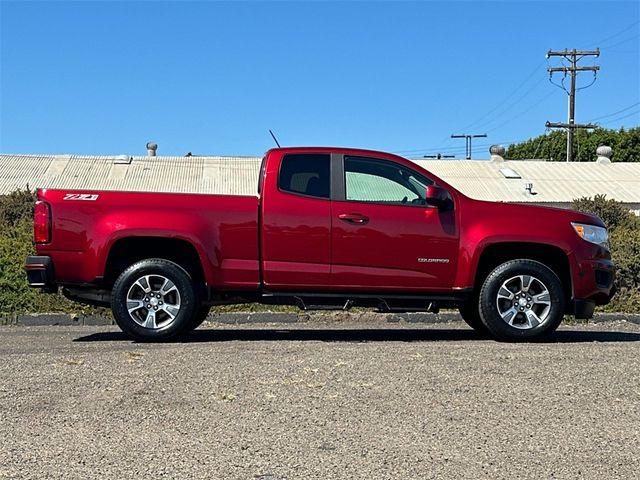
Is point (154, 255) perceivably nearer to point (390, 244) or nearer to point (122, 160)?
point (390, 244)

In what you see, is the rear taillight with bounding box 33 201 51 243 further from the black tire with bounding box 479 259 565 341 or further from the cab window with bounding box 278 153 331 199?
the black tire with bounding box 479 259 565 341

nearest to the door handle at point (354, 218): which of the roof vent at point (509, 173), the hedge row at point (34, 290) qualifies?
the hedge row at point (34, 290)

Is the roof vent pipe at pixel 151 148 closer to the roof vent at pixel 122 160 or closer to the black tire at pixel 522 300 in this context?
the roof vent at pixel 122 160

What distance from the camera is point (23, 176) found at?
38562mm

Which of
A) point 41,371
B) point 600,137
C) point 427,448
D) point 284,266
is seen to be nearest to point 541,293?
point 284,266

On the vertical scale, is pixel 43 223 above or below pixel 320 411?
above

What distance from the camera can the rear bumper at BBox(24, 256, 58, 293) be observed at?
805 centimetres

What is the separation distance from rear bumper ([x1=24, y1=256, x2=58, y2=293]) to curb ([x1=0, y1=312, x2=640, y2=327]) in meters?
2.85

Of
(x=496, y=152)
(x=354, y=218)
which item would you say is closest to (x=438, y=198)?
(x=354, y=218)

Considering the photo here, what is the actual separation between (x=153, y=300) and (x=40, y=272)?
1099 millimetres

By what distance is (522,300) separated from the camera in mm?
8320

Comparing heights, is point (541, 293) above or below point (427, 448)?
above

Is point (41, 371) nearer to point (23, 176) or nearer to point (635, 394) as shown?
point (635, 394)

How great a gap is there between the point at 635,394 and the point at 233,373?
2.84 metres
